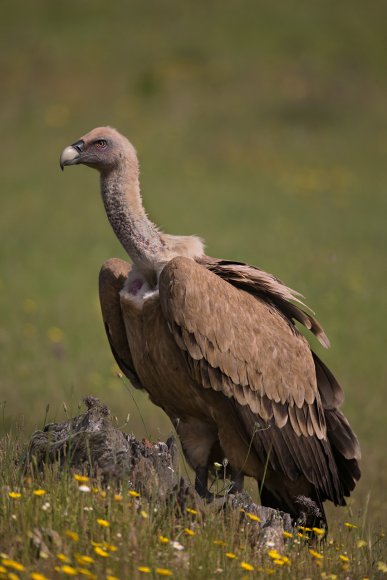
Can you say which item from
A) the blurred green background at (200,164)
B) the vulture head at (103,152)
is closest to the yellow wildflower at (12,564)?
the vulture head at (103,152)

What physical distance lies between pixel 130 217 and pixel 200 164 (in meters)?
22.7

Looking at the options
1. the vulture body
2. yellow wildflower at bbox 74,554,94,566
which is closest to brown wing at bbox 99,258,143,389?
the vulture body

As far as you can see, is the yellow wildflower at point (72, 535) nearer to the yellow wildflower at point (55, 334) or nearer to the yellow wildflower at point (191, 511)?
the yellow wildflower at point (191, 511)

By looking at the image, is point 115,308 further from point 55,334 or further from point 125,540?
point 55,334

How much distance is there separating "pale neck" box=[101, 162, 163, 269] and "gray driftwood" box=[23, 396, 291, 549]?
1.32 meters

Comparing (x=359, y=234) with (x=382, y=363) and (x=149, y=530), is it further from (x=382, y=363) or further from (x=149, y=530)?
(x=149, y=530)

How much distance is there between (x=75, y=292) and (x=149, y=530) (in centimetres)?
1197

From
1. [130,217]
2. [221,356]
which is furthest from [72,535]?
[130,217]

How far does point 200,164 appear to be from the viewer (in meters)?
29.1

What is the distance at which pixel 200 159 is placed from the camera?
29.6 metres

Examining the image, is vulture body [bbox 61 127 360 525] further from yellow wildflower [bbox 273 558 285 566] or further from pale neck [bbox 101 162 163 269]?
yellow wildflower [bbox 273 558 285 566]

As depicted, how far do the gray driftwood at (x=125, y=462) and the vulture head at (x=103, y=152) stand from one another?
186cm

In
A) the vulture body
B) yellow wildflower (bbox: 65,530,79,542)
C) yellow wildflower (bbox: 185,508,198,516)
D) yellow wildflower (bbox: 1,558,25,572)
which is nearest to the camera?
yellow wildflower (bbox: 1,558,25,572)

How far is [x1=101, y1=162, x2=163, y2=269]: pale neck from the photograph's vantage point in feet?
21.8
